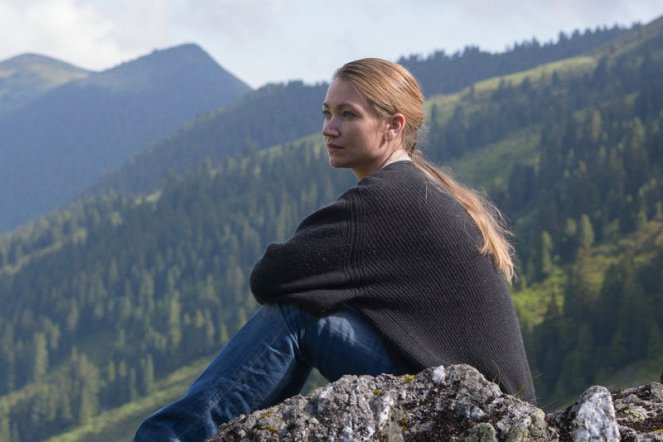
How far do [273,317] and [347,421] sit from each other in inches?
40.8

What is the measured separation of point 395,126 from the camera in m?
6.85

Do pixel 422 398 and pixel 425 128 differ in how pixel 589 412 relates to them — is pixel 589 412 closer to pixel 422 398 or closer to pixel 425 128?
pixel 422 398

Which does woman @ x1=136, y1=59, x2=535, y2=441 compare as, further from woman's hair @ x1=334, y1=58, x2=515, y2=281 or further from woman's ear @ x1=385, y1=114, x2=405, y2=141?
woman's ear @ x1=385, y1=114, x2=405, y2=141

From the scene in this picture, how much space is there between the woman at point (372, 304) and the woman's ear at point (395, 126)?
38cm

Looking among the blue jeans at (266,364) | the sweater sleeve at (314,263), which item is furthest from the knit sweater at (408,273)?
the blue jeans at (266,364)

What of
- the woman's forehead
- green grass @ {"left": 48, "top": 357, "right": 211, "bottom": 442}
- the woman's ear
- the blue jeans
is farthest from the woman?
green grass @ {"left": 48, "top": 357, "right": 211, "bottom": 442}

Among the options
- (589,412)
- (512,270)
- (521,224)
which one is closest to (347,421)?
(589,412)

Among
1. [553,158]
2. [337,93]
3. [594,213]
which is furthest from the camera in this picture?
[553,158]

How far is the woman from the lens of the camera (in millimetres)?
5773

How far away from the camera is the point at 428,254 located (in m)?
6.15

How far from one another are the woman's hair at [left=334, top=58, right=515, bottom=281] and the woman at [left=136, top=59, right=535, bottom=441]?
4 cm

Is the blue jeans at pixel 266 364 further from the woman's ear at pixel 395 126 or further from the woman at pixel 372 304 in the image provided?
the woman's ear at pixel 395 126

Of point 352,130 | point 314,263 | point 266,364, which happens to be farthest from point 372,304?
point 352,130

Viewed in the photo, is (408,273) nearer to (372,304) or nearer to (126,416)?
(372,304)
